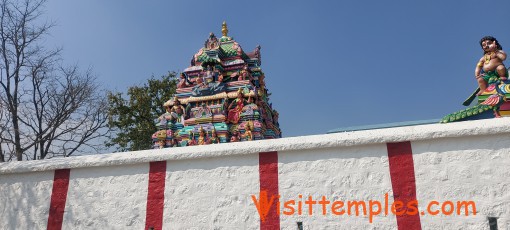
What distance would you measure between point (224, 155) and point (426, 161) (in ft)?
7.39

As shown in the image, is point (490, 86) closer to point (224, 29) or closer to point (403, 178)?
point (403, 178)

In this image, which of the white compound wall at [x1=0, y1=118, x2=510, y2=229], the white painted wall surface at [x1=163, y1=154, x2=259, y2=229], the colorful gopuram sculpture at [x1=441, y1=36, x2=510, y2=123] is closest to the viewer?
the white compound wall at [x1=0, y1=118, x2=510, y2=229]

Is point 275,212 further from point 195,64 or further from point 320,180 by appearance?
point 195,64

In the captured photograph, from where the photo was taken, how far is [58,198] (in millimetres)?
5145

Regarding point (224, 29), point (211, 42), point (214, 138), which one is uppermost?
point (224, 29)

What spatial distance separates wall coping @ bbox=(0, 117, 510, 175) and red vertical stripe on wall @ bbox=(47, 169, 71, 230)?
0.12 metres

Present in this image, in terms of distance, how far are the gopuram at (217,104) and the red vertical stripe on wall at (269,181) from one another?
11.1 m

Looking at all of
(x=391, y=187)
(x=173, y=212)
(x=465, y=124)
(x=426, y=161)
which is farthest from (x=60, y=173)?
(x=465, y=124)

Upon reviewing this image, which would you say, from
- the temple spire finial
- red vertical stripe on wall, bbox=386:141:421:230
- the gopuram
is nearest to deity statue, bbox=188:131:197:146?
the gopuram

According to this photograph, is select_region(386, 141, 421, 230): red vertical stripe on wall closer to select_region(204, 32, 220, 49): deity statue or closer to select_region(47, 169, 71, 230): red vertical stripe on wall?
select_region(47, 169, 71, 230): red vertical stripe on wall

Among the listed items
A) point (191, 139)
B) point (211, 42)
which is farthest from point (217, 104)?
point (211, 42)

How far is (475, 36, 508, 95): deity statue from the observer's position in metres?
7.63

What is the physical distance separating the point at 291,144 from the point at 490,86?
16.3ft

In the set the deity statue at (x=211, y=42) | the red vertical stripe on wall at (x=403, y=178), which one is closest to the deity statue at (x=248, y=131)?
the deity statue at (x=211, y=42)
